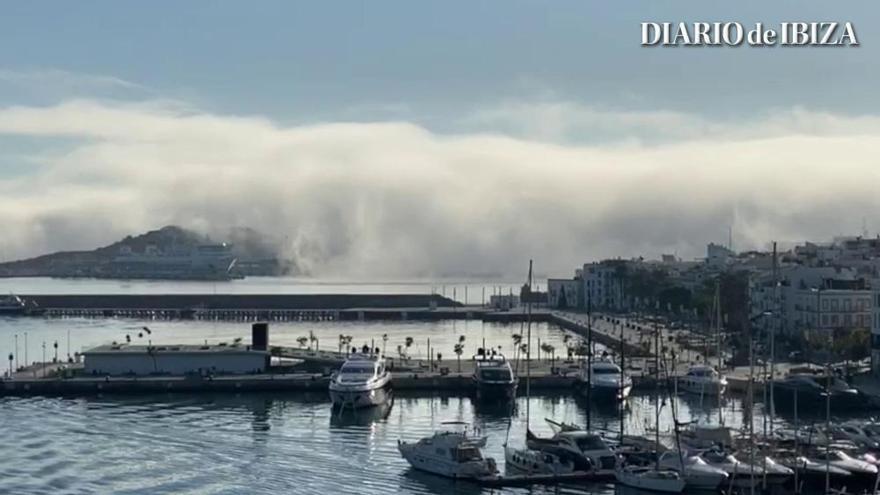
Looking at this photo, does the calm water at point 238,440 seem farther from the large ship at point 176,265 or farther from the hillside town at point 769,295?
the large ship at point 176,265

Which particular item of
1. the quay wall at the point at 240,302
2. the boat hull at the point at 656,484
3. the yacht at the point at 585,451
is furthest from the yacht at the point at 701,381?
the quay wall at the point at 240,302

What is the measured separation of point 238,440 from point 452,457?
17.0ft

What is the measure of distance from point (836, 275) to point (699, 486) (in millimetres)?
30742

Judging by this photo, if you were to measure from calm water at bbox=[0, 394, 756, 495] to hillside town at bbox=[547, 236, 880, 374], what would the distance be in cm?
549

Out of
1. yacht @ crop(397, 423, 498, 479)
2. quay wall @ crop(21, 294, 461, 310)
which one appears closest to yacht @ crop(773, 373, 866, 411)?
yacht @ crop(397, 423, 498, 479)

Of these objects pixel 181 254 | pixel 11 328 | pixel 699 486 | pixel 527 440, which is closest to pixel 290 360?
pixel 527 440

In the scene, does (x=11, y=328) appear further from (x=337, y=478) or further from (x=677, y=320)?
(x=337, y=478)

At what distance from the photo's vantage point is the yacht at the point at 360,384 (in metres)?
28.2

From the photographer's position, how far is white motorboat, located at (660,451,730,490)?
62.5 feet

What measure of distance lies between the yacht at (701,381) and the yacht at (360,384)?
7038 mm

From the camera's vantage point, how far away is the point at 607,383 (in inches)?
1174

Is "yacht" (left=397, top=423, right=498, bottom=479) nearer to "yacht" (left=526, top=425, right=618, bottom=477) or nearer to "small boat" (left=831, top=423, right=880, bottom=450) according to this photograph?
"yacht" (left=526, top=425, right=618, bottom=477)

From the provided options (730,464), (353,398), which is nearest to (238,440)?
(353,398)

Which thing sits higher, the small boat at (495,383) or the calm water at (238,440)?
the small boat at (495,383)
